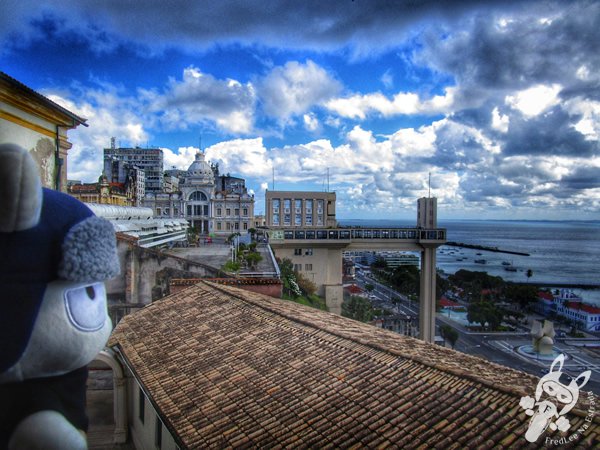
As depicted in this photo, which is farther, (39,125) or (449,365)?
(39,125)

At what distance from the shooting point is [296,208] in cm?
4947

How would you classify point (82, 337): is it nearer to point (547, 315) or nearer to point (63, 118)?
point (63, 118)

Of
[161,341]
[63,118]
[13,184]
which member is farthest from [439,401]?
[63,118]

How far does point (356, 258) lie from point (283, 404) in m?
128

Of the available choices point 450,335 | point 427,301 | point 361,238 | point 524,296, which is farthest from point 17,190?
point 524,296

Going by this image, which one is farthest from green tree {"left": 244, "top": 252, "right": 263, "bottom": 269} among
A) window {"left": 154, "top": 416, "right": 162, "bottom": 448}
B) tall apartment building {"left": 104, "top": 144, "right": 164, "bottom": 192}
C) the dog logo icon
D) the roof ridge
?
tall apartment building {"left": 104, "top": 144, "right": 164, "bottom": 192}

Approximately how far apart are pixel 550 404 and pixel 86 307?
204 inches

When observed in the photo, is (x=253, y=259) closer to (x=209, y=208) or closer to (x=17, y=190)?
(x=17, y=190)

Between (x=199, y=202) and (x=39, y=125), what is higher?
(x=199, y=202)

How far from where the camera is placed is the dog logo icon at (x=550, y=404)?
4758 millimetres

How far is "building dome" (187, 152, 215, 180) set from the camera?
72256mm

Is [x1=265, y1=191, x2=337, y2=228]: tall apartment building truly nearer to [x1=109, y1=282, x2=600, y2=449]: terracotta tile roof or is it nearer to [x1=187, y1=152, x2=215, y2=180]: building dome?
[x1=187, y1=152, x2=215, y2=180]: building dome

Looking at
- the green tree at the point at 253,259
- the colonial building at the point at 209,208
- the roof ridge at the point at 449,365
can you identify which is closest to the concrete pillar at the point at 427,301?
the green tree at the point at 253,259

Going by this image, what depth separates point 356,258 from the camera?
132 meters
